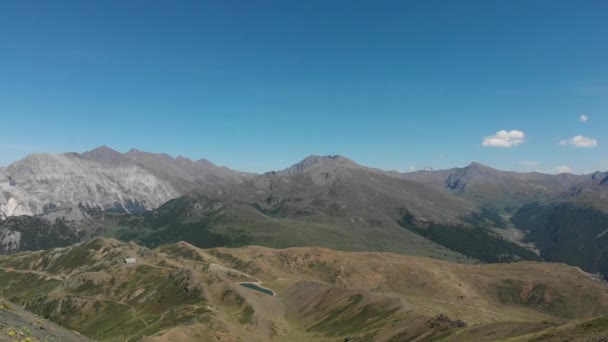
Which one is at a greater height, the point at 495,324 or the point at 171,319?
the point at 495,324

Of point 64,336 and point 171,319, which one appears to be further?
point 171,319

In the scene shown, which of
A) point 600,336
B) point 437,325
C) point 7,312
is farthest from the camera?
point 437,325

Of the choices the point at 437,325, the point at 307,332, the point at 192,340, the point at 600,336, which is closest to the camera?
the point at 600,336

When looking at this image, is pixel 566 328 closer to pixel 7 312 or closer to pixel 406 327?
pixel 406 327

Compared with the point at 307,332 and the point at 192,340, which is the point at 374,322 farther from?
the point at 192,340

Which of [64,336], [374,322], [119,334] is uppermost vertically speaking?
[64,336]

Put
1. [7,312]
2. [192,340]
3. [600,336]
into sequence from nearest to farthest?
[7,312] → [600,336] → [192,340]

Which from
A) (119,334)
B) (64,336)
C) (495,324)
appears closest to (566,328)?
(495,324)

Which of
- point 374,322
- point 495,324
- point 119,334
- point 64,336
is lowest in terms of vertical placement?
point 119,334

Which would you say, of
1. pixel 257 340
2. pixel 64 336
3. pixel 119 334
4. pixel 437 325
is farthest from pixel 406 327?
pixel 119 334
